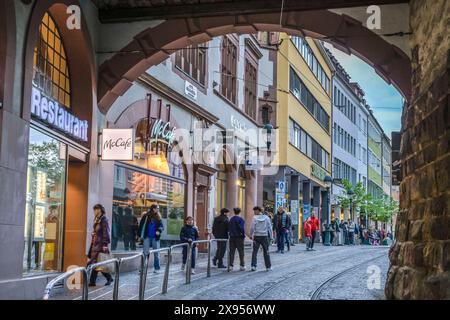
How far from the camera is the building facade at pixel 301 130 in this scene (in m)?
40.2

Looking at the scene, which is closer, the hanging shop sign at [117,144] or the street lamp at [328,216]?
the hanging shop sign at [117,144]

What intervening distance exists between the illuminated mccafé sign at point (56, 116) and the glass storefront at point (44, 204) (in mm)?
315

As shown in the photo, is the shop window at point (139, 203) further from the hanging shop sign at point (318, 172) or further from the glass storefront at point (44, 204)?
the hanging shop sign at point (318, 172)

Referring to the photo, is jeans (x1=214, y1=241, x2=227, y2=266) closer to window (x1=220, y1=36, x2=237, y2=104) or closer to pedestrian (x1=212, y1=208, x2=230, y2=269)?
pedestrian (x1=212, y1=208, x2=230, y2=269)

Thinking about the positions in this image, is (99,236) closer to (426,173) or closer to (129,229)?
(129,229)

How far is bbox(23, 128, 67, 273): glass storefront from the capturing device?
13625 millimetres

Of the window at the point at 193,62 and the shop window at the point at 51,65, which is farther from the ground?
the window at the point at 193,62

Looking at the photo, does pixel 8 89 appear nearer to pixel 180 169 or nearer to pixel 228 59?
pixel 180 169

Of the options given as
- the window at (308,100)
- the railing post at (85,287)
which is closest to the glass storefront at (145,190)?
the railing post at (85,287)

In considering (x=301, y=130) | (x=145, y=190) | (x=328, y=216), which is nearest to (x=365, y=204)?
(x=328, y=216)

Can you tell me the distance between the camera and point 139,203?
66.7 feet

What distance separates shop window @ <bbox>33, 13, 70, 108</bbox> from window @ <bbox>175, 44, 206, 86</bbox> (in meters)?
6.78

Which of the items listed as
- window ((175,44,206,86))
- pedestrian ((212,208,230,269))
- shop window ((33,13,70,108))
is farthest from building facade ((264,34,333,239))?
shop window ((33,13,70,108))
